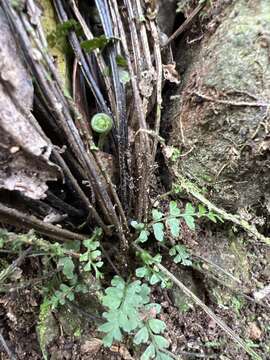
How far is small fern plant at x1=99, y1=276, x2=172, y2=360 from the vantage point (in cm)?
105

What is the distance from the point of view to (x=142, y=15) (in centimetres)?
131

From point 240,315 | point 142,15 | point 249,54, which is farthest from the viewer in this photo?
point 240,315

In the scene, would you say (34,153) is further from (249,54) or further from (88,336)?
(249,54)

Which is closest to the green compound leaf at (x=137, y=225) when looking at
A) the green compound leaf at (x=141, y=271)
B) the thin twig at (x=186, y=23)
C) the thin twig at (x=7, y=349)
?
the green compound leaf at (x=141, y=271)

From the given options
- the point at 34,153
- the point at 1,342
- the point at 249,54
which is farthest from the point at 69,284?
the point at 249,54

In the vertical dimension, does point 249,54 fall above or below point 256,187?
above

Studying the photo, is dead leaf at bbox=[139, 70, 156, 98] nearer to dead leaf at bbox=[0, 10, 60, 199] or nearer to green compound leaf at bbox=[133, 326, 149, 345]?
dead leaf at bbox=[0, 10, 60, 199]

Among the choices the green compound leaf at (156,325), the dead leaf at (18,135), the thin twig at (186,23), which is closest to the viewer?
the dead leaf at (18,135)

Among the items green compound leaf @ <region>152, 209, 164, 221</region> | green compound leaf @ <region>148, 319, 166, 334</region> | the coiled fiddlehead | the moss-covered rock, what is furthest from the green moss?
the moss-covered rock

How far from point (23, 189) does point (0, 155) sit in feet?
0.39

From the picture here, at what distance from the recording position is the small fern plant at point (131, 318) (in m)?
1.05

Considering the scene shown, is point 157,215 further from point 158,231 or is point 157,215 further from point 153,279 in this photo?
point 153,279

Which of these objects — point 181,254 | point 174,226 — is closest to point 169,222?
point 174,226

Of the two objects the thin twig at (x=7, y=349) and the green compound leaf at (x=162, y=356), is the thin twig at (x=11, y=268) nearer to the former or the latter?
the thin twig at (x=7, y=349)
